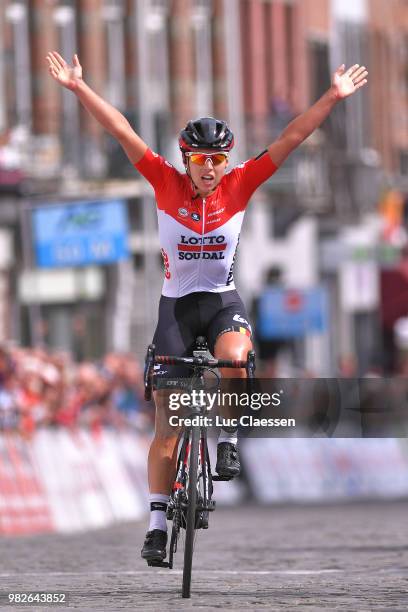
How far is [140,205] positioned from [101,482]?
60.1 feet

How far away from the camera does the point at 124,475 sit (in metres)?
26.3

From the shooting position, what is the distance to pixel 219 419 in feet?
40.8

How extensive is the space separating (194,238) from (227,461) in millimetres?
1169

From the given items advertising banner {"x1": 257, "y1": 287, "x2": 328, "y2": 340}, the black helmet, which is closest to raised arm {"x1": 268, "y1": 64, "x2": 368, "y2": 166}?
the black helmet

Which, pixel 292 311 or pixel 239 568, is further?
pixel 292 311

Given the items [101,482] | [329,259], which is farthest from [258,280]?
[101,482]

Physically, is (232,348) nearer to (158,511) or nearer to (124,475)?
(158,511)

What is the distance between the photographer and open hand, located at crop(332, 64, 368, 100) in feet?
41.8

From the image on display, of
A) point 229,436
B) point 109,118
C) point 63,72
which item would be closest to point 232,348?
point 229,436

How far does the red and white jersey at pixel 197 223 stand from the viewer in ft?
41.1

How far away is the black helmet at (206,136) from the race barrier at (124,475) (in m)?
9.71

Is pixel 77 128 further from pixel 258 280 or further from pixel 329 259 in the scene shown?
pixel 329 259

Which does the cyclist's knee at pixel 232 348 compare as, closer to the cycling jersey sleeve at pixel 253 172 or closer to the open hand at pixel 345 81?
the cycling jersey sleeve at pixel 253 172

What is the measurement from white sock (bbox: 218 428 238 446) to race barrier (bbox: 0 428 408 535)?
370 inches
